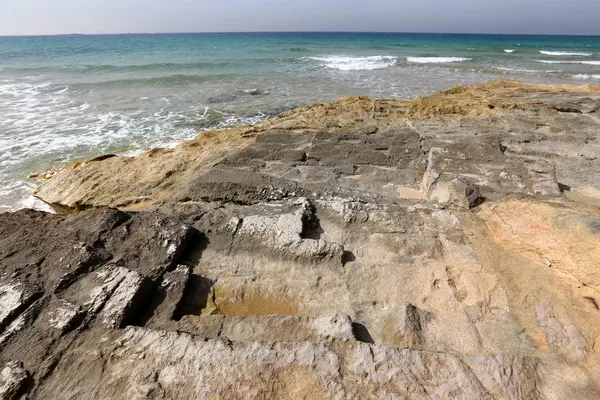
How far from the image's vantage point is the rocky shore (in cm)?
215

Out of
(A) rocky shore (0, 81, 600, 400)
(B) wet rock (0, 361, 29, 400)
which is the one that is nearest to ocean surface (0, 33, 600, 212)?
(A) rocky shore (0, 81, 600, 400)

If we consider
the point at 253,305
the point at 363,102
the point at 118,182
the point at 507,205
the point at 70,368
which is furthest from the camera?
the point at 363,102

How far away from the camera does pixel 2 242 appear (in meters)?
3.23

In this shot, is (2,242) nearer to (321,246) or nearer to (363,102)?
(321,246)

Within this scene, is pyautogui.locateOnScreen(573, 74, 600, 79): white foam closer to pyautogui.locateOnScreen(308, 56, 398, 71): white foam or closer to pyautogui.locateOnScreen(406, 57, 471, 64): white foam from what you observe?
pyautogui.locateOnScreen(406, 57, 471, 64): white foam

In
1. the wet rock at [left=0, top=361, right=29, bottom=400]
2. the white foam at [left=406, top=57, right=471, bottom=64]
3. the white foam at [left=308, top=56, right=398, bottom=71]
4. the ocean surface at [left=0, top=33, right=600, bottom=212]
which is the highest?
the white foam at [left=406, top=57, right=471, bottom=64]

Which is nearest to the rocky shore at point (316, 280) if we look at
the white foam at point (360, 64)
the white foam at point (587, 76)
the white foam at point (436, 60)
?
the white foam at point (587, 76)

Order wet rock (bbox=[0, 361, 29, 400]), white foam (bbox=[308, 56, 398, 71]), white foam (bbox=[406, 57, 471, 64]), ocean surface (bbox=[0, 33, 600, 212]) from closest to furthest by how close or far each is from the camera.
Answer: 1. wet rock (bbox=[0, 361, 29, 400])
2. ocean surface (bbox=[0, 33, 600, 212])
3. white foam (bbox=[308, 56, 398, 71])
4. white foam (bbox=[406, 57, 471, 64])

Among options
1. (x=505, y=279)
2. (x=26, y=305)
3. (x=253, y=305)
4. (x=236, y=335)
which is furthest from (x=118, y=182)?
(x=505, y=279)

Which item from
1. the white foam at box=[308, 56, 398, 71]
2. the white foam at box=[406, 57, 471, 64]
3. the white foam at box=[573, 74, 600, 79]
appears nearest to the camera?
the white foam at box=[573, 74, 600, 79]

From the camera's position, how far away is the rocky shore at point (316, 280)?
2.15 metres

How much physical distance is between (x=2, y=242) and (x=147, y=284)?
1.69 m

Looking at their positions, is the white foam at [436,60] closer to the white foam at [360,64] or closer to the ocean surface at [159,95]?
the ocean surface at [159,95]

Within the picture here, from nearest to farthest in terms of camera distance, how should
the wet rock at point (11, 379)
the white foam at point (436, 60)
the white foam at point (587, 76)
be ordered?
1. the wet rock at point (11, 379)
2. the white foam at point (587, 76)
3. the white foam at point (436, 60)
